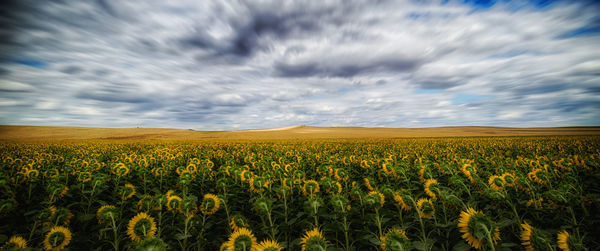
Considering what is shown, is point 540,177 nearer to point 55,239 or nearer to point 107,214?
point 107,214

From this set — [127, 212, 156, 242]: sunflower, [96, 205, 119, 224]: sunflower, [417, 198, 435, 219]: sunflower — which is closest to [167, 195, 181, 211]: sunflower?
[127, 212, 156, 242]: sunflower

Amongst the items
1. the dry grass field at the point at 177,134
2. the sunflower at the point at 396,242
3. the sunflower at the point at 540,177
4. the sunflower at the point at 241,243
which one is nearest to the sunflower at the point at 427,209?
the sunflower at the point at 396,242

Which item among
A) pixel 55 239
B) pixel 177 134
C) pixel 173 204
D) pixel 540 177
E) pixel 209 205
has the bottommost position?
pixel 55 239

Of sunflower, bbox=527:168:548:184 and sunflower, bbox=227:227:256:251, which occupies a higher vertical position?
sunflower, bbox=527:168:548:184

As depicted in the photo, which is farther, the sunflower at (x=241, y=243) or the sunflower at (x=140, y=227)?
the sunflower at (x=140, y=227)

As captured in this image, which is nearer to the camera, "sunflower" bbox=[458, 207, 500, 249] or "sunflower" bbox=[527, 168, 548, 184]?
"sunflower" bbox=[458, 207, 500, 249]

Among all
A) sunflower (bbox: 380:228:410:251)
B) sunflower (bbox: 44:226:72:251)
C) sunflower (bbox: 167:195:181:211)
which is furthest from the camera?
sunflower (bbox: 167:195:181:211)

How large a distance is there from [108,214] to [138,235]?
0.48 meters

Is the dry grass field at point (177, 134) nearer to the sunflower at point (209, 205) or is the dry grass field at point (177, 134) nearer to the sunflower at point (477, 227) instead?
the sunflower at point (209, 205)

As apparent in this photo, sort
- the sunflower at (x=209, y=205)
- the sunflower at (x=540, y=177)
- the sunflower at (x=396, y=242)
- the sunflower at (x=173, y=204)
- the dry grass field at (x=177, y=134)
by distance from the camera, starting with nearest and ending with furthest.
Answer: the sunflower at (x=396, y=242) < the sunflower at (x=173, y=204) < the sunflower at (x=209, y=205) < the sunflower at (x=540, y=177) < the dry grass field at (x=177, y=134)

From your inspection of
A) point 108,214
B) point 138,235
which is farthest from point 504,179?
point 108,214

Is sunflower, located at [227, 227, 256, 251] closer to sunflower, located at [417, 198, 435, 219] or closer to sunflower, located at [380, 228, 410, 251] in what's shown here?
sunflower, located at [380, 228, 410, 251]

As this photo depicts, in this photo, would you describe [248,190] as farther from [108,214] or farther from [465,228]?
[465,228]

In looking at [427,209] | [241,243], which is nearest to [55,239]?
[241,243]
